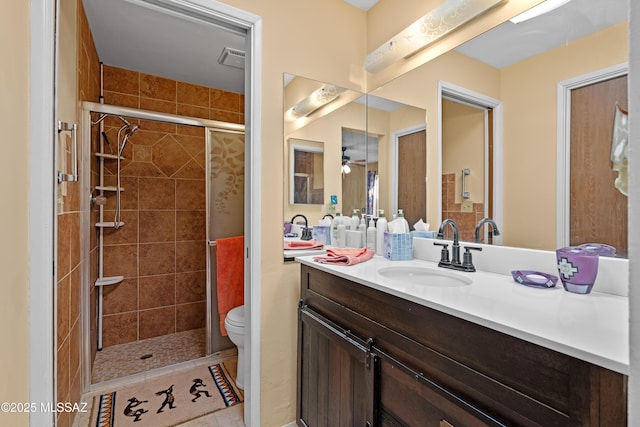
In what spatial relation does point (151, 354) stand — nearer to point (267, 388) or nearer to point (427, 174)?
point (267, 388)

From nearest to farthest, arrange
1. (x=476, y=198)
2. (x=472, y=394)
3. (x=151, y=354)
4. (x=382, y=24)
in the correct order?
(x=472, y=394) → (x=476, y=198) → (x=382, y=24) → (x=151, y=354)

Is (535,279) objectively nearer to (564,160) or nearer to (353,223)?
(564,160)

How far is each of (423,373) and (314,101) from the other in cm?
150

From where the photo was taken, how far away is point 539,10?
111 cm

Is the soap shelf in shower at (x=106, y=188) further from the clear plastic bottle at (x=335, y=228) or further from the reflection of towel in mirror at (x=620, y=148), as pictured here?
the reflection of towel in mirror at (x=620, y=148)

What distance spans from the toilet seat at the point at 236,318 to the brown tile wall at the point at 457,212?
4.70ft

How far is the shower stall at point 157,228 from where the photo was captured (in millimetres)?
2371

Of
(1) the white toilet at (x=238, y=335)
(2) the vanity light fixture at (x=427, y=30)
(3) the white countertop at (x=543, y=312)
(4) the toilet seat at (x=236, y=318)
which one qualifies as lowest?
(1) the white toilet at (x=238, y=335)

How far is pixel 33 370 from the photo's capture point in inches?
38.2

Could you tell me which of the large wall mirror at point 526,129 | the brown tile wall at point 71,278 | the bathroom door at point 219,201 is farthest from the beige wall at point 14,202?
the bathroom door at point 219,201

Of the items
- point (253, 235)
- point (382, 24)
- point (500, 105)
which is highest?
point (382, 24)

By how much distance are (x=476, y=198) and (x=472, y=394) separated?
879 mm

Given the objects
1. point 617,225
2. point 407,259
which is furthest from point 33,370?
point 617,225

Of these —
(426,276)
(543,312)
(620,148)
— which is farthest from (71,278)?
(620,148)
